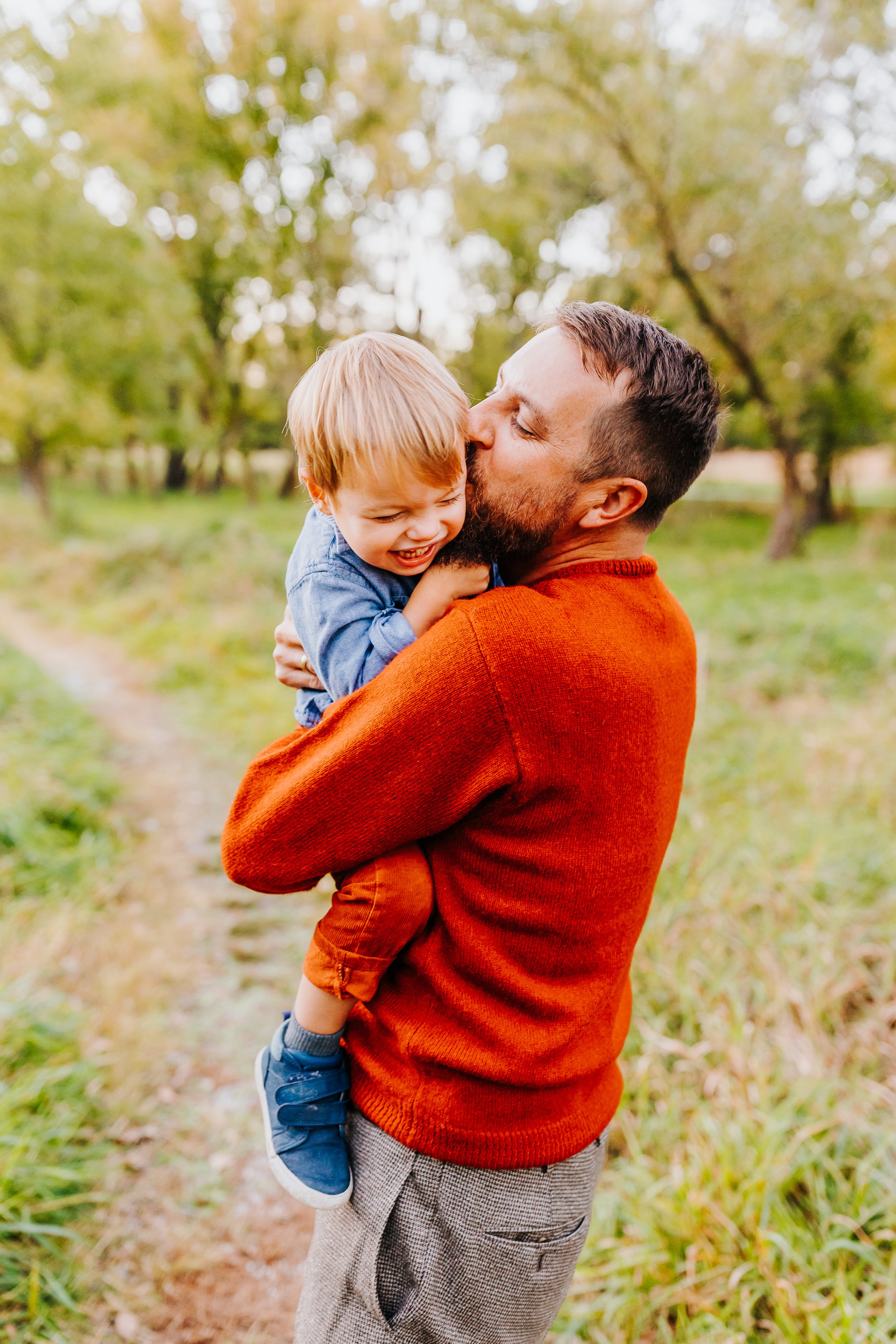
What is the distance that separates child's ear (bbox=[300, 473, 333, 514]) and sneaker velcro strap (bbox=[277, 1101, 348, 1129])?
1.12m

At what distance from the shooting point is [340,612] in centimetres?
147

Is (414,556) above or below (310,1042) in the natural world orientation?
above

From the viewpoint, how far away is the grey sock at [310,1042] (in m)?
1.48

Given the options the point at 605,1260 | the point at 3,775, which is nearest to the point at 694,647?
the point at 605,1260

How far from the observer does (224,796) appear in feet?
18.6

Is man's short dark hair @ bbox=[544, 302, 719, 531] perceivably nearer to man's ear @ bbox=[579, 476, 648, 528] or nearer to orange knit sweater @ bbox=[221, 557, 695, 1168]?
man's ear @ bbox=[579, 476, 648, 528]

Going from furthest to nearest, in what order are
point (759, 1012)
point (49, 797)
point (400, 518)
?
1. point (49, 797)
2. point (759, 1012)
3. point (400, 518)

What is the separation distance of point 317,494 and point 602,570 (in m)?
0.60

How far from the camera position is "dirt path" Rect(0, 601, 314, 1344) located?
2529mm

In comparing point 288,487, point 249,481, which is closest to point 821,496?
point 249,481

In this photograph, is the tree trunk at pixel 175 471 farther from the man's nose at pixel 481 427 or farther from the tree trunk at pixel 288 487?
the man's nose at pixel 481 427

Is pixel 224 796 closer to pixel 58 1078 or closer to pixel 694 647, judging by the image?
pixel 58 1078

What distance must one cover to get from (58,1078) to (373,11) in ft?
50.8

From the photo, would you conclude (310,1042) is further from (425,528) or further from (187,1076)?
(187,1076)
